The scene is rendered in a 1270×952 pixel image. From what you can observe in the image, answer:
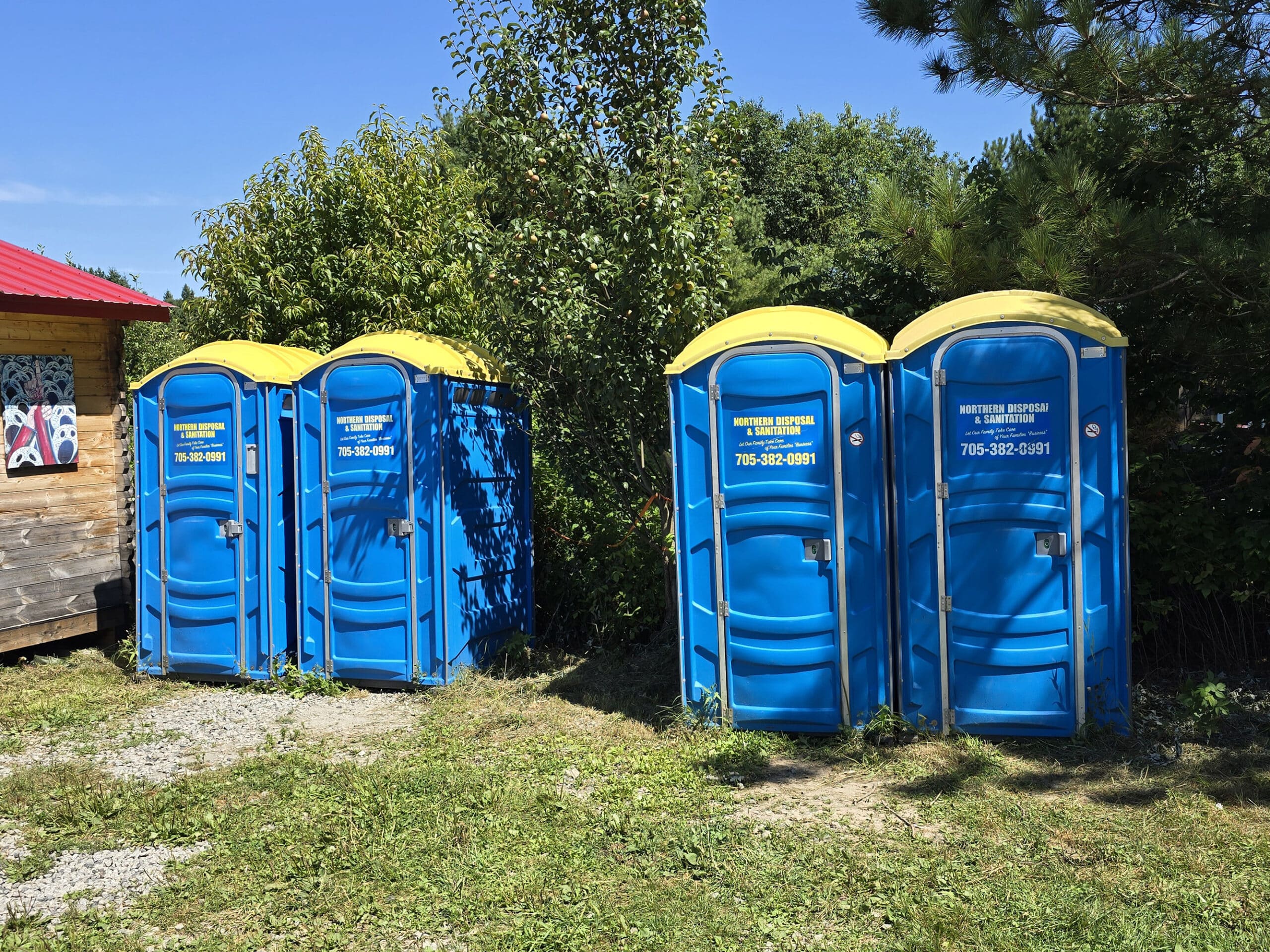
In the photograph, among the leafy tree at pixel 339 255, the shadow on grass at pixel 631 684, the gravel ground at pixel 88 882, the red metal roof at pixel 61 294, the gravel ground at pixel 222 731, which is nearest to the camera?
the gravel ground at pixel 88 882

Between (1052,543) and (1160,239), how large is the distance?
1923mm

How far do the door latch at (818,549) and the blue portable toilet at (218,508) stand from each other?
3782 millimetres

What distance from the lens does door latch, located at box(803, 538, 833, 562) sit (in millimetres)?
5477

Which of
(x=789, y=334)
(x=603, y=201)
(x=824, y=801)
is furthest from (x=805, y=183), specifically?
(x=824, y=801)

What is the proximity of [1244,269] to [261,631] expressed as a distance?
6446 mm

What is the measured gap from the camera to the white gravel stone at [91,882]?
3.94 metres

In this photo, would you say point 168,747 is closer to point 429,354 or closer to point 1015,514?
point 429,354

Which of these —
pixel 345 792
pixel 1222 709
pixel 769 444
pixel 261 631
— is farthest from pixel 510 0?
pixel 1222 709

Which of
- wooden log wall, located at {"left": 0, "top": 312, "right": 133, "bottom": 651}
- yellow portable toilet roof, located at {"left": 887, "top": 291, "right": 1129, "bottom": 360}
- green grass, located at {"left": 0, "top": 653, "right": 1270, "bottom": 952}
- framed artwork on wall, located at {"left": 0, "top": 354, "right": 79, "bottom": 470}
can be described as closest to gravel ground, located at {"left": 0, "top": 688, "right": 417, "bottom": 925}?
green grass, located at {"left": 0, "top": 653, "right": 1270, "bottom": 952}

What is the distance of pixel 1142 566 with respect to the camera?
241 inches

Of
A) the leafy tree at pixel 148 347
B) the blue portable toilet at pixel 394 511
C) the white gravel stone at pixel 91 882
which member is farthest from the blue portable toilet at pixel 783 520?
the leafy tree at pixel 148 347

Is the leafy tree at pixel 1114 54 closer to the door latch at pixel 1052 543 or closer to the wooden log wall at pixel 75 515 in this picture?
the door latch at pixel 1052 543

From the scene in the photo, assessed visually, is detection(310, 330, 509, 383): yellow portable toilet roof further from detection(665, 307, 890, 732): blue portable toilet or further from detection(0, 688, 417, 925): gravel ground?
detection(0, 688, 417, 925): gravel ground

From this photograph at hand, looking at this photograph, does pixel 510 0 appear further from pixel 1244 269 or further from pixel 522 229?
pixel 1244 269
